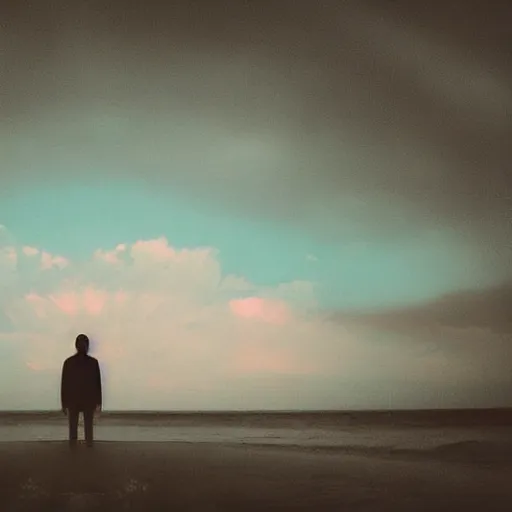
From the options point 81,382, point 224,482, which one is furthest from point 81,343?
point 224,482

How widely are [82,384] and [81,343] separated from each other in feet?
0.76

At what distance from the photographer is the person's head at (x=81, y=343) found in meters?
3.94

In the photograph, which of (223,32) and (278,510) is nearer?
(278,510)

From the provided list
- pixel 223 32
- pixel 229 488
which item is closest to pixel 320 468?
pixel 229 488

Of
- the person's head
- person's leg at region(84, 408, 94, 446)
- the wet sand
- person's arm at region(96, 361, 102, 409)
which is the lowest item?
the wet sand

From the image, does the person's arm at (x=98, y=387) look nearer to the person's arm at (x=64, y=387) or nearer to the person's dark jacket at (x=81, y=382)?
the person's dark jacket at (x=81, y=382)

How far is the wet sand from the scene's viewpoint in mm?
2564

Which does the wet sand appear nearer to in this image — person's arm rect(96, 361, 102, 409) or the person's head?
person's arm rect(96, 361, 102, 409)

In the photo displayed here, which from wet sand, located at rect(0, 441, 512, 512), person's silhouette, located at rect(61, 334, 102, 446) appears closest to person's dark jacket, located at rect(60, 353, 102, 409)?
person's silhouette, located at rect(61, 334, 102, 446)

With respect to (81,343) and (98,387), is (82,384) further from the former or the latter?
(81,343)

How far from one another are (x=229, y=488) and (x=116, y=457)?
0.90 meters

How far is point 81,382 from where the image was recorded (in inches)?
155

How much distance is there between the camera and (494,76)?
15.0 ft

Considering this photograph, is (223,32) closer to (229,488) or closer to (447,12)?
(447,12)
